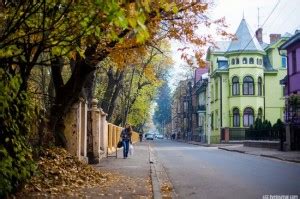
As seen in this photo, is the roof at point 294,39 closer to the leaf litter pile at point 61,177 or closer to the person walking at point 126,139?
the person walking at point 126,139

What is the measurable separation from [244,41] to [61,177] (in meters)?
50.4

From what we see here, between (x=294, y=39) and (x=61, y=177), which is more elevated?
(x=294, y=39)

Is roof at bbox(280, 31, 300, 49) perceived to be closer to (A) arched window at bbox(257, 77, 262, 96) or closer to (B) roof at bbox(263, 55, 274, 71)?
(A) arched window at bbox(257, 77, 262, 96)

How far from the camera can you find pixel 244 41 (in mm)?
59375

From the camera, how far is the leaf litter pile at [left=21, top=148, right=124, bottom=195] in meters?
10.4

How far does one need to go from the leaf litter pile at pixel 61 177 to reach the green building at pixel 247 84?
152 ft

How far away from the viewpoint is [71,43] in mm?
7359

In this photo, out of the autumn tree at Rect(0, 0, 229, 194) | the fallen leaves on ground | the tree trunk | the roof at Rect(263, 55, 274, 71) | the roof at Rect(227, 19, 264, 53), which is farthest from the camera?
the roof at Rect(263, 55, 274, 71)

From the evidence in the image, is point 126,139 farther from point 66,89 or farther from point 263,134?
point 263,134

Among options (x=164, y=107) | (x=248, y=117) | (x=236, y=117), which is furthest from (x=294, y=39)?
(x=164, y=107)

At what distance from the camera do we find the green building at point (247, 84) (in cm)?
5881

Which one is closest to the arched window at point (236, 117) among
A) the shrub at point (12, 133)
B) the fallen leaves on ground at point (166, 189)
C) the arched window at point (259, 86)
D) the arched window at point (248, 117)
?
the arched window at point (248, 117)

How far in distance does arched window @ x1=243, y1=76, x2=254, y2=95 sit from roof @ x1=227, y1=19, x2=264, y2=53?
353 cm

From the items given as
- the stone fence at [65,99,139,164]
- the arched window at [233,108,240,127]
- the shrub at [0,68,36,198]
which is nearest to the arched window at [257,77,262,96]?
the arched window at [233,108,240,127]
